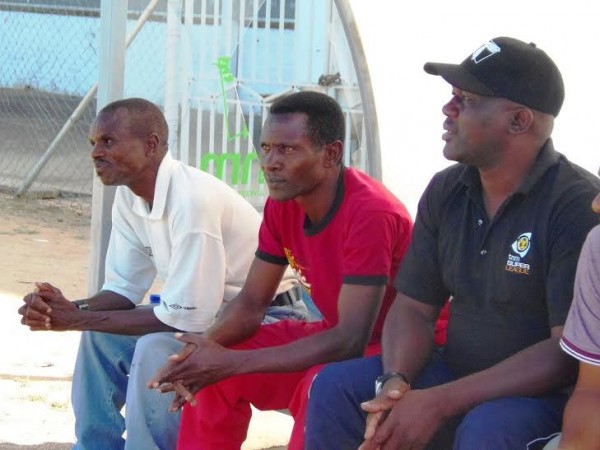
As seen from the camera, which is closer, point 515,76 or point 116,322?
point 515,76

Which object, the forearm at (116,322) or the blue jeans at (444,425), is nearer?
the blue jeans at (444,425)

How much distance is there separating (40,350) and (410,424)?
343 centimetres

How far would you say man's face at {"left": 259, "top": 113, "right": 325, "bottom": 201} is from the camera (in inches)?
142

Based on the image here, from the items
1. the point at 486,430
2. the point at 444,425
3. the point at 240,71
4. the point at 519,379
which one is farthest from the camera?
the point at 240,71

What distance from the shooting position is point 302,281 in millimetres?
3760

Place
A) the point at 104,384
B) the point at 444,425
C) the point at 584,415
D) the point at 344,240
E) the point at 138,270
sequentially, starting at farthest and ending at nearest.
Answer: the point at 138,270 → the point at 104,384 → the point at 344,240 → the point at 444,425 → the point at 584,415

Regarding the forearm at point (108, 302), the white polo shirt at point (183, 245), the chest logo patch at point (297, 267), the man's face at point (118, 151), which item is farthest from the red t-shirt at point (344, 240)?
the forearm at point (108, 302)

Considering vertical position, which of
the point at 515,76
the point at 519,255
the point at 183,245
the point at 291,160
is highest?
the point at 515,76

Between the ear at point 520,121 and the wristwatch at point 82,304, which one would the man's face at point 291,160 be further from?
the wristwatch at point 82,304

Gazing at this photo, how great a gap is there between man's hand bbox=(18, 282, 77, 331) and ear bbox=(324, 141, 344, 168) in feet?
3.61

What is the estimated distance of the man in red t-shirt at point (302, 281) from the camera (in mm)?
3348

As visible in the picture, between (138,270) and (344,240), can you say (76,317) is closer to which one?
(138,270)

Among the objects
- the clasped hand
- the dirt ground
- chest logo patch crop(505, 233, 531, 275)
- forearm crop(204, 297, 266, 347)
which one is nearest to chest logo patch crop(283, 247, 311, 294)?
forearm crop(204, 297, 266, 347)

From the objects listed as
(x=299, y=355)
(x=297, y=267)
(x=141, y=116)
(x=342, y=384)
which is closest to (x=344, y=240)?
(x=297, y=267)
